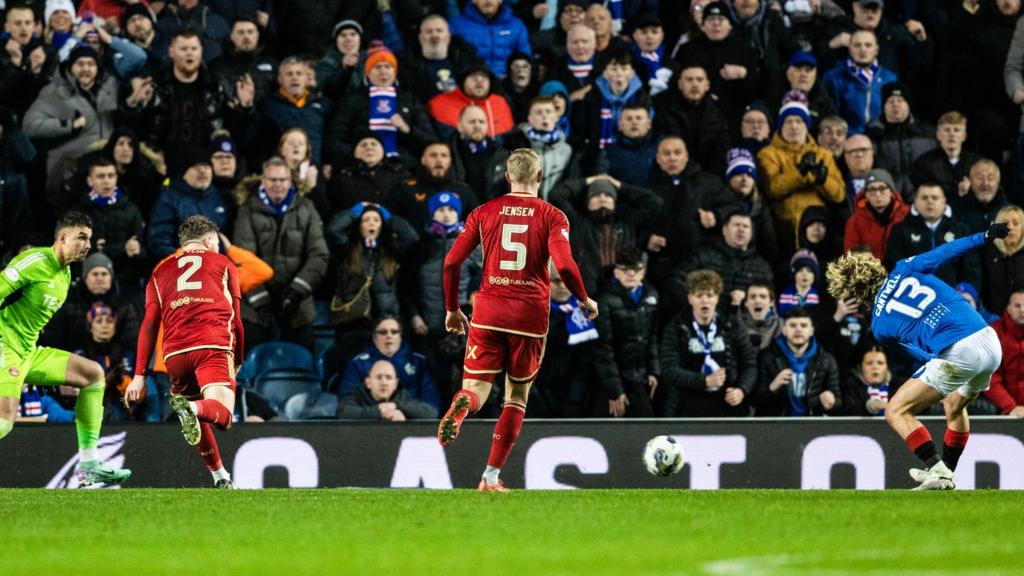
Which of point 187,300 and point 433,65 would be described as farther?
point 433,65

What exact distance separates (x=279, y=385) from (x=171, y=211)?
74.1 inches

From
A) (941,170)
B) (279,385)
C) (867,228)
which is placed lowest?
(279,385)

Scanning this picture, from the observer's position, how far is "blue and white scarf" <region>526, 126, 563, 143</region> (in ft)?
48.1

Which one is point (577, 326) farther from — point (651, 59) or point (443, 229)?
point (651, 59)

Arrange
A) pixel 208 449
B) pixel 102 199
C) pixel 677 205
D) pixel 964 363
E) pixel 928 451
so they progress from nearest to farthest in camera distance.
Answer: pixel 964 363, pixel 928 451, pixel 208 449, pixel 102 199, pixel 677 205

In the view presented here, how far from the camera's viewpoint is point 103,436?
12609mm

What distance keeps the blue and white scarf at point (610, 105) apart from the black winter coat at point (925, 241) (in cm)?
298

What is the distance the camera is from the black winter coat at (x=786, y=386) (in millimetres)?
13531

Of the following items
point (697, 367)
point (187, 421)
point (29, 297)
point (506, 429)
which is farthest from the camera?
point (697, 367)

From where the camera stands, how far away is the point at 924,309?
33.4 feet

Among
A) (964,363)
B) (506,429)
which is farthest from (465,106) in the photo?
(964,363)

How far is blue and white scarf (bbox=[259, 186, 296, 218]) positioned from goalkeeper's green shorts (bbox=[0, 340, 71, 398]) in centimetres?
325

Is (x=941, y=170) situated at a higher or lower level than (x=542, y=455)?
higher

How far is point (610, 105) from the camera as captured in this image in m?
15.3
